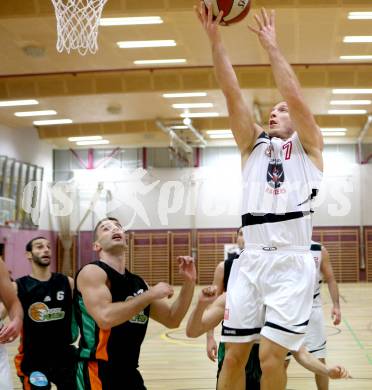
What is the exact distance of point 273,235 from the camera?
3742 millimetres

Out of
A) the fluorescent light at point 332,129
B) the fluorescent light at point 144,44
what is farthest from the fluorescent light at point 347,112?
the fluorescent light at point 144,44

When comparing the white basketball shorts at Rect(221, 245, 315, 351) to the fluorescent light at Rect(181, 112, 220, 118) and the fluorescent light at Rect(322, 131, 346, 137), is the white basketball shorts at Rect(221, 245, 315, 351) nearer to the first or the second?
the fluorescent light at Rect(181, 112, 220, 118)

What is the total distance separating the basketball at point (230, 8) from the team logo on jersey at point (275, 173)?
1090 mm

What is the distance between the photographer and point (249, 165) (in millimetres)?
3920

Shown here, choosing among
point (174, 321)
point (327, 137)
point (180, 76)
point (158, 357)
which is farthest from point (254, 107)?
point (174, 321)

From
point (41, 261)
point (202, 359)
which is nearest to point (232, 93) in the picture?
point (41, 261)

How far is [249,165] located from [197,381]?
181 inches

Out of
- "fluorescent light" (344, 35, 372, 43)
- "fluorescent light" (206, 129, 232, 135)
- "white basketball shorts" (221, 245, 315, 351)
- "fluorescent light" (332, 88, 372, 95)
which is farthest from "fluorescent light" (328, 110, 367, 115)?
"white basketball shorts" (221, 245, 315, 351)

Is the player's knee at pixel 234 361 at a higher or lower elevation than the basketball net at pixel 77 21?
lower

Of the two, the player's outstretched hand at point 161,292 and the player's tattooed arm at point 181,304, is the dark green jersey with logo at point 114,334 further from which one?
the player's outstretched hand at point 161,292

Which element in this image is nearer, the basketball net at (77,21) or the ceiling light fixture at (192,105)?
the basketball net at (77,21)

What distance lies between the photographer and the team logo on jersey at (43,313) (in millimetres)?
5711

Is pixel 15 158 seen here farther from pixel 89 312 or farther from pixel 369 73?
pixel 89 312

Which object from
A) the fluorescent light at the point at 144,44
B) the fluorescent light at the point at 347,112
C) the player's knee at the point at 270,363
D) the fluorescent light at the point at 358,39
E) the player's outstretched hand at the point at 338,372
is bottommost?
the player's outstretched hand at the point at 338,372
